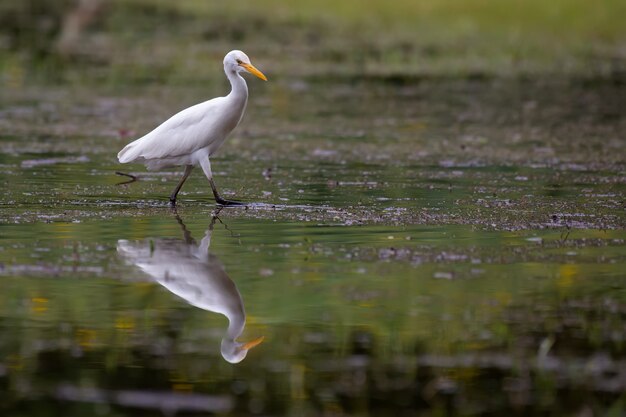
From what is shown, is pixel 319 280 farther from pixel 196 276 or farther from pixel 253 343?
pixel 253 343

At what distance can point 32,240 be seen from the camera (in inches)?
386

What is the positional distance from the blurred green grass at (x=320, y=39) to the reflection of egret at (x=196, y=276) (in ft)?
43.6

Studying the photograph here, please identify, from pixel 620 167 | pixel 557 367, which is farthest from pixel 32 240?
pixel 620 167

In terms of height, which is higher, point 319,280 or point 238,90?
point 238,90

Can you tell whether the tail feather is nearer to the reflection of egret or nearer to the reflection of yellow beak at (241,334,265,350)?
the reflection of egret

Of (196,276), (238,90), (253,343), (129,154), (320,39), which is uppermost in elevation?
(320,39)

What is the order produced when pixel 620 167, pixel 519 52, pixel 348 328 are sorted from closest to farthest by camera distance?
pixel 348 328, pixel 620 167, pixel 519 52

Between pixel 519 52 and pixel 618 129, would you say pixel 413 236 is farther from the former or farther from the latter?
pixel 519 52

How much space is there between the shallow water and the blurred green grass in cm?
864

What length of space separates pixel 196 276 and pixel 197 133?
355 cm

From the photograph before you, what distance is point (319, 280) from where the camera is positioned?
28.1ft

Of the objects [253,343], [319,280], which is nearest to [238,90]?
[319,280]

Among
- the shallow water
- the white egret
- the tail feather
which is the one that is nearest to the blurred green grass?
the shallow water

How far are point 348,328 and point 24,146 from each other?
29.8 ft
